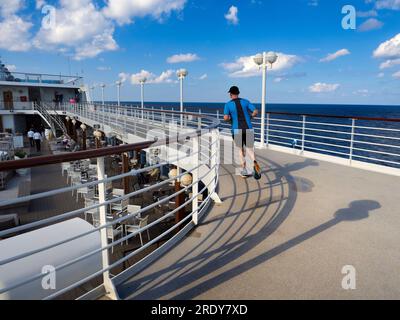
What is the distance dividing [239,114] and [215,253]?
246cm

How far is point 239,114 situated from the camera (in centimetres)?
A: 447

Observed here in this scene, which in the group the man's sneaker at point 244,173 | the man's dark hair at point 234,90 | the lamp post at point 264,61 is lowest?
the man's sneaker at point 244,173

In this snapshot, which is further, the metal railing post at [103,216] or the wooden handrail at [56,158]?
the metal railing post at [103,216]

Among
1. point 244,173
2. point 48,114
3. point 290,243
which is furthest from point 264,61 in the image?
point 48,114

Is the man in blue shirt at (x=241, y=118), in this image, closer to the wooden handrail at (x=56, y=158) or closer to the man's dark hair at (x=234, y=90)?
the man's dark hair at (x=234, y=90)

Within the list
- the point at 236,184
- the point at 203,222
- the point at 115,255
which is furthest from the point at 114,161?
the point at 203,222

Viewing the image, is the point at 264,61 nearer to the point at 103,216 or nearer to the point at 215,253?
the point at 215,253

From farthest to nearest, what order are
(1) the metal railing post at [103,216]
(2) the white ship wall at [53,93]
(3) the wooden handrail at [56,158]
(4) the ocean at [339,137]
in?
(2) the white ship wall at [53,93] < (4) the ocean at [339,137] < (1) the metal railing post at [103,216] < (3) the wooden handrail at [56,158]

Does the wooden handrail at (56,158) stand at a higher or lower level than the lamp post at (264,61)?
lower

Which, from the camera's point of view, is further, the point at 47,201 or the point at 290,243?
the point at 47,201

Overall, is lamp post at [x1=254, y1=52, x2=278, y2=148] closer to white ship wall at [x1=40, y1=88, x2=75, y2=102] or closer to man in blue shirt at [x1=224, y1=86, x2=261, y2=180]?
man in blue shirt at [x1=224, y1=86, x2=261, y2=180]

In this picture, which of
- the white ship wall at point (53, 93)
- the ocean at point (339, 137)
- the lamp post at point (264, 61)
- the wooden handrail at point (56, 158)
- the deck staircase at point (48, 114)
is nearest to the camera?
the wooden handrail at point (56, 158)

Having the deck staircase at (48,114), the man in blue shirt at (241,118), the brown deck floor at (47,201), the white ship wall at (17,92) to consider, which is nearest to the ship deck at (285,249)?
the man in blue shirt at (241,118)

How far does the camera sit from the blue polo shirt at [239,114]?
14.6 feet
